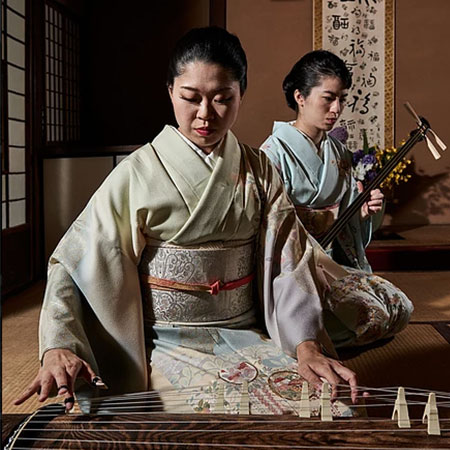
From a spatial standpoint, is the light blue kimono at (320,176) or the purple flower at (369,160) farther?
A: the purple flower at (369,160)

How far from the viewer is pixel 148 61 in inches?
256

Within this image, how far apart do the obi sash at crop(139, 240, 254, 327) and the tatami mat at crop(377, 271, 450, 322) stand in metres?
2.08

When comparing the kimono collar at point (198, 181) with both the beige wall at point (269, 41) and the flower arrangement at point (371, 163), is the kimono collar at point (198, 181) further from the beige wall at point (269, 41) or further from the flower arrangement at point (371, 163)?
the beige wall at point (269, 41)

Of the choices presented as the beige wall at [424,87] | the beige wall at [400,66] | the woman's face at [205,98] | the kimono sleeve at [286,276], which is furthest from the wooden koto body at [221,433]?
the beige wall at [424,87]

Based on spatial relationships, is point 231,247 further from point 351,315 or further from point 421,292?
point 421,292

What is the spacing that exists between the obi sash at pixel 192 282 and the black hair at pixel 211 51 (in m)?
0.43

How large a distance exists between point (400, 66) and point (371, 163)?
6.60ft

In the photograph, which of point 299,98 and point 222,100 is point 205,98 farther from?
point 299,98

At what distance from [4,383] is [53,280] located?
1.21m

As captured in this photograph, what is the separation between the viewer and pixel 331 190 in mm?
3328

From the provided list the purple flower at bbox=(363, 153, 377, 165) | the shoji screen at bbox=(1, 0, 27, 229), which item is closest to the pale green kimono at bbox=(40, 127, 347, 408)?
the shoji screen at bbox=(1, 0, 27, 229)

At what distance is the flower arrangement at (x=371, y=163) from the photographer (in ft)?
15.1

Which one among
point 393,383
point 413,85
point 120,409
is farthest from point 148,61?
point 120,409

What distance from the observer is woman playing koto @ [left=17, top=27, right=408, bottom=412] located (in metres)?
1.73
